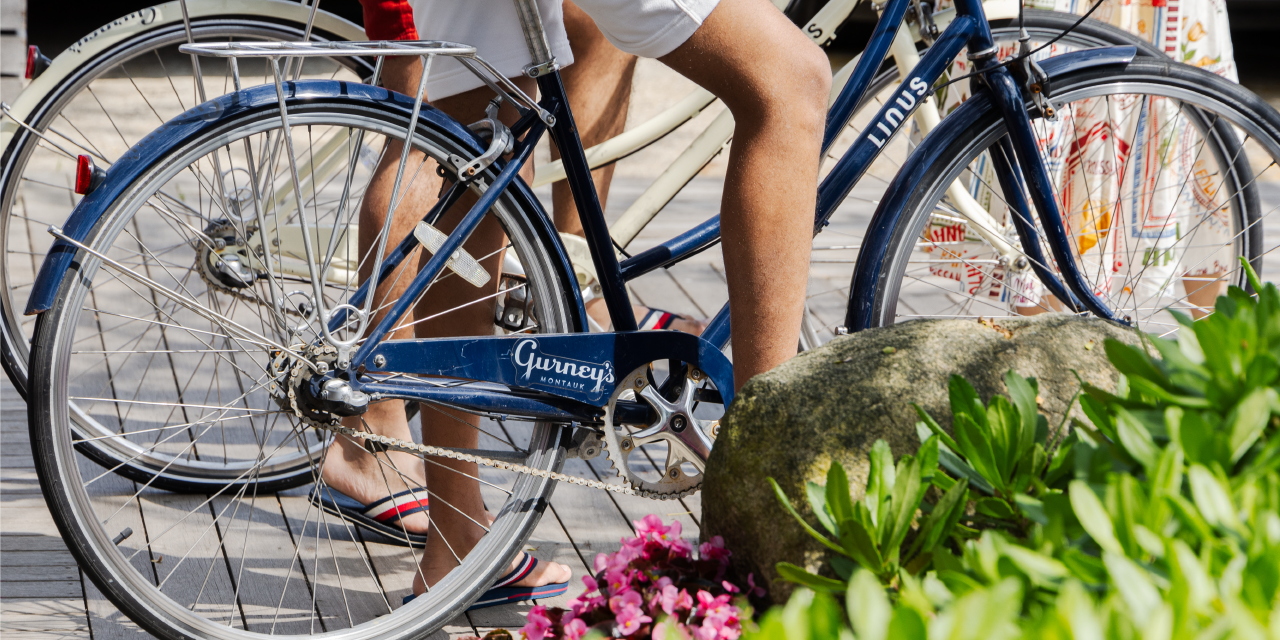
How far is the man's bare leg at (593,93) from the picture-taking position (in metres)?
2.35

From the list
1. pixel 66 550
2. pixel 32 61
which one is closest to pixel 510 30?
pixel 32 61

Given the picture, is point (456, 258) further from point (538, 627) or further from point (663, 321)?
point (663, 321)

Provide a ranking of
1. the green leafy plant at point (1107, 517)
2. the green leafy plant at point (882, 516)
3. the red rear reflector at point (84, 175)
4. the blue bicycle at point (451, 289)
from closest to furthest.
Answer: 1. the green leafy plant at point (1107, 517)
2. the green leafy plant at point (882, 516)
3. the red rear reflector at point (84, 175)
4. the blue bicycle at point (451, 289)

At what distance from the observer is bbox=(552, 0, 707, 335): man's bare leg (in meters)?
2.35

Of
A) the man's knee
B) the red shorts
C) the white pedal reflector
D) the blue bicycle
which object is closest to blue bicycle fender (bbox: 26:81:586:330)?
the blue bicycle

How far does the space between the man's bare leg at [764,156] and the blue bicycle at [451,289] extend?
0.64 feet

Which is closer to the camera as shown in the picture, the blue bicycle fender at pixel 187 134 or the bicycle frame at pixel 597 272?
the blue bicycle fender at pixel 187 134

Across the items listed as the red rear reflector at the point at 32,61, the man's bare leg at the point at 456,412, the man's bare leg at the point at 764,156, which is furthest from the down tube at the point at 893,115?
the red rear reflector at the point at 32,61

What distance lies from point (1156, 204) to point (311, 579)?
6.91 ft

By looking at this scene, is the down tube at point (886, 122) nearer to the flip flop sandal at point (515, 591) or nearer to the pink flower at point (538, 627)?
the flip flop sandal at point (515, 591)

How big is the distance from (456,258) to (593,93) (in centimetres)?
91

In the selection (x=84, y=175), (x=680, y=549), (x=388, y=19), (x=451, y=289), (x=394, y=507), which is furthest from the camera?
(x=394, y=507)

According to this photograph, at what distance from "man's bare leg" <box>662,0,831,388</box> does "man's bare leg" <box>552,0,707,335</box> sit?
693mm

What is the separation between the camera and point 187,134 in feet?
4.82
